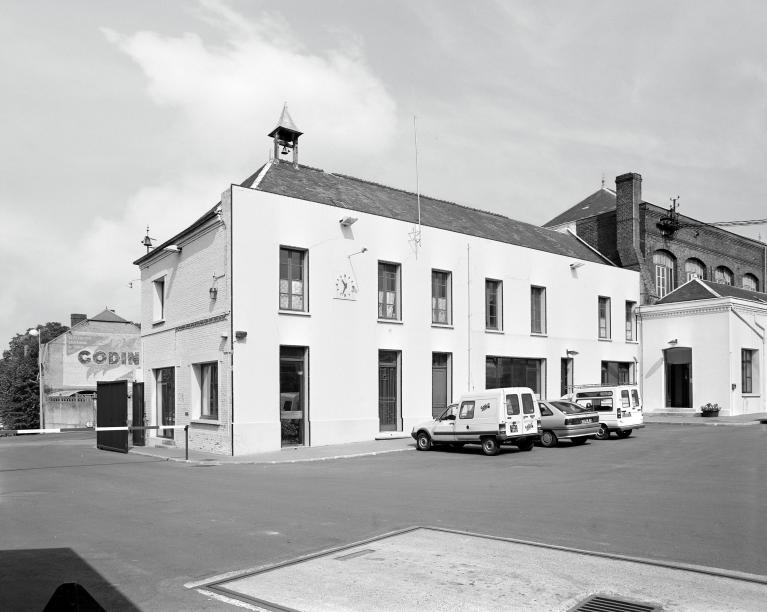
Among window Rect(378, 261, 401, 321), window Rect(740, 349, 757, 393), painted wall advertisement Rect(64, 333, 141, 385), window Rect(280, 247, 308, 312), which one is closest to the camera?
window Rect(280, 247, 308, 312)

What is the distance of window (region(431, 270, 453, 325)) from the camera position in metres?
27.4

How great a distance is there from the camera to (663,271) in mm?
39031

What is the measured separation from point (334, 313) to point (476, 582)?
17657mm

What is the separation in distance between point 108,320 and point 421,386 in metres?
42.7

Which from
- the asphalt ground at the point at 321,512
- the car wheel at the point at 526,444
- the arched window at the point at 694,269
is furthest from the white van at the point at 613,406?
the arched window at the point at 694,269

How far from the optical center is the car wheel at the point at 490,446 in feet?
63.2

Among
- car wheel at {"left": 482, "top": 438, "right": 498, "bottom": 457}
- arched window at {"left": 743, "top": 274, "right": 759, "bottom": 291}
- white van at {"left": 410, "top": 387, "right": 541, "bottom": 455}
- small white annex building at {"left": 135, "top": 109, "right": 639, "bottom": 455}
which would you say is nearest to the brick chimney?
small white annex building at {"left": 135, "top": 109, "right": 639, "bottom": 455}

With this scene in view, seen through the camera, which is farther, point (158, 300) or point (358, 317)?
point (158, 300)

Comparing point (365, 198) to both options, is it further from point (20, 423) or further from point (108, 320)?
point (20, 423)

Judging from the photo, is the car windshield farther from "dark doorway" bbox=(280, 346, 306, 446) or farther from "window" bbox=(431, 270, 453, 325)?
"dark doorway" bbox=(280, 346, 306, 446)

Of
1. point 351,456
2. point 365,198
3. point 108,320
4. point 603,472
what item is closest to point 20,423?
point 108,320

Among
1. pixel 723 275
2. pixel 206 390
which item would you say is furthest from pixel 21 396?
pixel 723 275

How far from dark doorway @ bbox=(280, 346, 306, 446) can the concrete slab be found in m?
14.9

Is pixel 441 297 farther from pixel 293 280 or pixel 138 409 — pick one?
pixel 138 409
